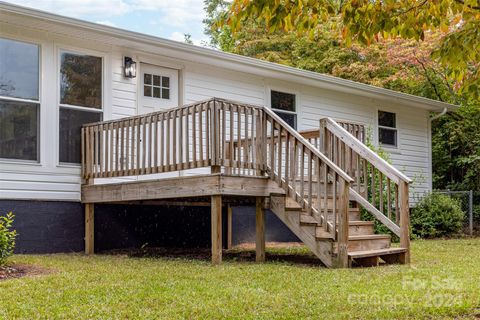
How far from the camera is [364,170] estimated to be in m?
8.98

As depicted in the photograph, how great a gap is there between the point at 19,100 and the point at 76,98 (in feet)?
3.00

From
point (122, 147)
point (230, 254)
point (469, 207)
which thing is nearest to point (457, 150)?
point (469, 207)

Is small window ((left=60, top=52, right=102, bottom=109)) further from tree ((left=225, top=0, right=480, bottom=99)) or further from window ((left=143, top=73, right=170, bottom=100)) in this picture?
tree ((left=225, top=0, right=480, bottom=99))

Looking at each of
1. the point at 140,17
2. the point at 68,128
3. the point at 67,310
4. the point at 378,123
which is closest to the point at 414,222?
the point at 378,123

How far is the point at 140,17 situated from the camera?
116 ft

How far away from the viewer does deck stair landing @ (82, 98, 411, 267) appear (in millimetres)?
7500

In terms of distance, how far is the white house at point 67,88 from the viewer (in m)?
8.76

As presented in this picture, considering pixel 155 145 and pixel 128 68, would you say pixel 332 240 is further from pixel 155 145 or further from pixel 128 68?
pixel 128 68

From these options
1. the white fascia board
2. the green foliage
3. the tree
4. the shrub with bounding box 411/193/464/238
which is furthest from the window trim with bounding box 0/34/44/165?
the green foliage

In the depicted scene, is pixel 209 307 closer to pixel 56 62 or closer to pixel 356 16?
pixel 356 16

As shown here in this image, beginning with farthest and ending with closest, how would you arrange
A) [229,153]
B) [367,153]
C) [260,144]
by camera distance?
[367,153], [229,153], [260,144]

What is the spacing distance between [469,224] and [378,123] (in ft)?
11.3

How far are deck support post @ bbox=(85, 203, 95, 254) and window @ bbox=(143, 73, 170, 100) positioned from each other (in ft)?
7.39

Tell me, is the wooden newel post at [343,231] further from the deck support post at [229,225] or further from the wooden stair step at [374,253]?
the deck support post at [229,225]
